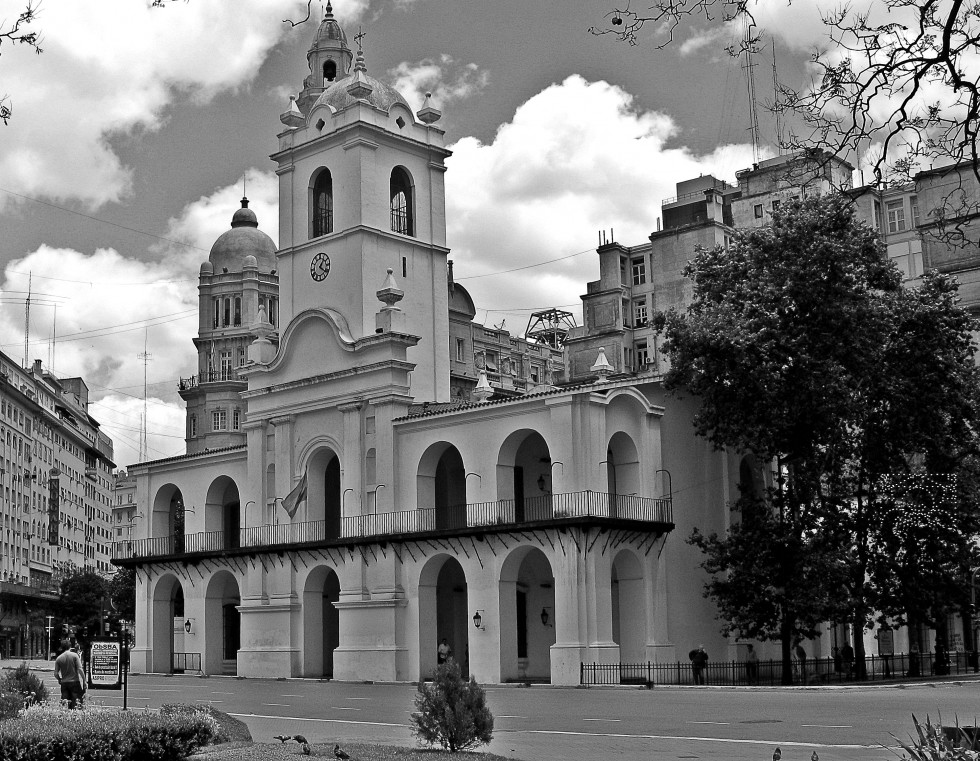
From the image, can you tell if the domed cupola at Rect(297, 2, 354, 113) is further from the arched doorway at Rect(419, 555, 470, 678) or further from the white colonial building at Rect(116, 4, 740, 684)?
the arched doorway at Rect(419, 555, 470, 678)

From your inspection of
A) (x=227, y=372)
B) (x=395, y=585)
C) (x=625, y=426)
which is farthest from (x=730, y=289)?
(x=227, y=372)

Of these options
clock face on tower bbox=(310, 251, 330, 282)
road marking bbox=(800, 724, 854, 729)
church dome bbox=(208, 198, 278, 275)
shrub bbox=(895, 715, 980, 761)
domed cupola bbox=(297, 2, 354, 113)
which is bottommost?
road marking bbox=(800, 724, 854, 729)

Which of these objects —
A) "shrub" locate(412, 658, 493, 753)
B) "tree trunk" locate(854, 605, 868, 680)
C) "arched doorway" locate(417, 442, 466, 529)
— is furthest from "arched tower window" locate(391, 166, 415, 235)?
"shrub" locate(412, 658, 493, 753)

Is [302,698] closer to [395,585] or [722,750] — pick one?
[395,585]

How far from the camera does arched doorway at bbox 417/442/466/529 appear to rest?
44.2 meters

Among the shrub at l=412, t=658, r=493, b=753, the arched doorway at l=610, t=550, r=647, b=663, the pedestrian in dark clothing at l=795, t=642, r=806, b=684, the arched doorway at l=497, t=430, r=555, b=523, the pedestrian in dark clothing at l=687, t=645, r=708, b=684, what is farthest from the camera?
the arched doorway at l=497, t=430, r=555, b=523

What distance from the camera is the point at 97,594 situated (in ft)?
320

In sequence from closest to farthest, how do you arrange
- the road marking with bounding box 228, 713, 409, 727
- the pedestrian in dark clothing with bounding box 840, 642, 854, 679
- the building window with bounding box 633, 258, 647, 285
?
the road marking with bounding box 228, 713, 409, 727 < the pedestrian in dark clothing with bounding box 840, 642, 854, 679 < the building window with bounding box 633, 258, 647, 285

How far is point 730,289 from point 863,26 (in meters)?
30.4

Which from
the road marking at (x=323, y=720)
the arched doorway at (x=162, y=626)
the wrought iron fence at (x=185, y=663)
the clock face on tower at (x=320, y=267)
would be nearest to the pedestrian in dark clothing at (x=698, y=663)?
the road marking at (x=323, y=720)

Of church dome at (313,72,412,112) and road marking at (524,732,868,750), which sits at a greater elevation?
church dome at (313,72,412,112)

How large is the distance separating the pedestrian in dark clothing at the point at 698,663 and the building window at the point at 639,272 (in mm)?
43855

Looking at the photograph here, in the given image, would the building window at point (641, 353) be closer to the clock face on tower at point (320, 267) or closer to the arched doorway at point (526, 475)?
the clock face on tower at point (320, 267)

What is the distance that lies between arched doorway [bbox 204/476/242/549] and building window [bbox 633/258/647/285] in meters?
35.2
